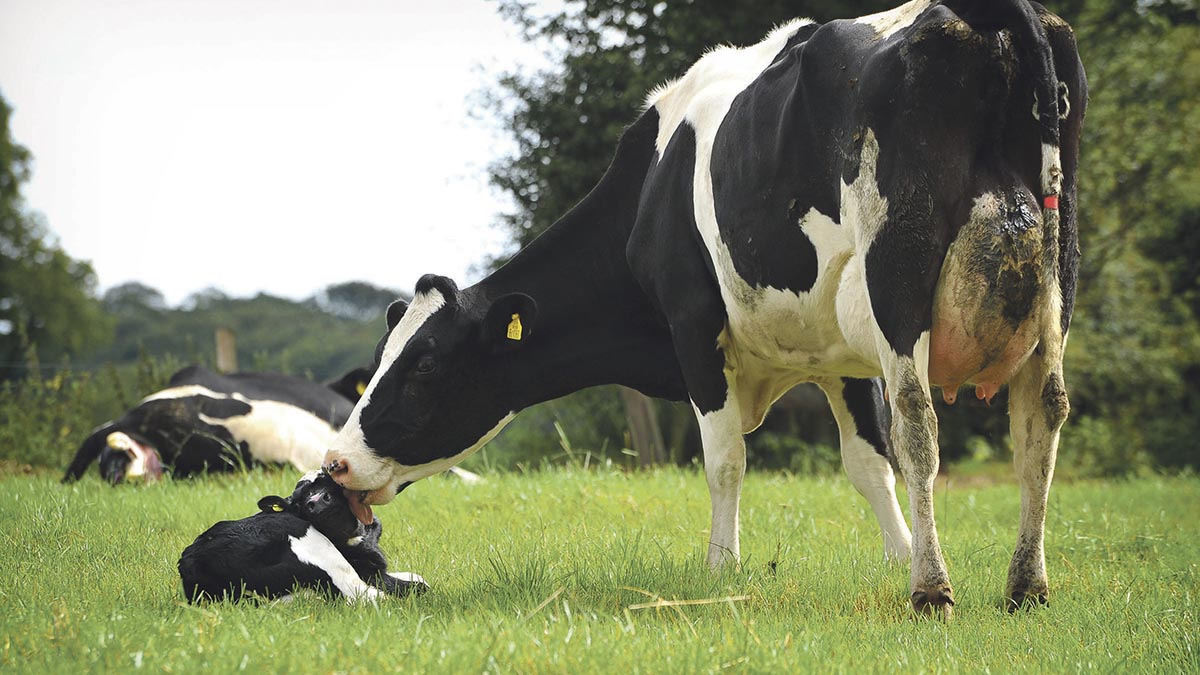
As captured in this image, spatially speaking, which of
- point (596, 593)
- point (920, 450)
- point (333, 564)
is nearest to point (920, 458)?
point (920, 450)

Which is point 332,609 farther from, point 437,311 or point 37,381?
point 37,381

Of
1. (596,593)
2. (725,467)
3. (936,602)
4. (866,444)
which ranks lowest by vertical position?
(936,602)

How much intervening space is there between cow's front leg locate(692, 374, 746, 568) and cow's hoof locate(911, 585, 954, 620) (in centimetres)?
132

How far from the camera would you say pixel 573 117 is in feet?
47.7

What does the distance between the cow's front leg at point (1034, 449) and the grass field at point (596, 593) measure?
5.6 inches

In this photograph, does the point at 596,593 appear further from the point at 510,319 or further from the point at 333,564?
the point at 510,319

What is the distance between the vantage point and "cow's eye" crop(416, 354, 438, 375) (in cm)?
623

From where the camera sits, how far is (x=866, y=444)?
20.2 ft

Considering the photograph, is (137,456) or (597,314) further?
(137,456)

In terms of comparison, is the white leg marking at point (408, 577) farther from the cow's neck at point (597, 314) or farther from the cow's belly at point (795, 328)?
the cow's belly at point (795, 328)

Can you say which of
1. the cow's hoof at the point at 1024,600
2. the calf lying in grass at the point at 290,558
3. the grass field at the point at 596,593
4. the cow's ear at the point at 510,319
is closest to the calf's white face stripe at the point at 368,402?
the cow's ear at the point at 510,319

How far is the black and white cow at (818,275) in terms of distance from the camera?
4.36 meters

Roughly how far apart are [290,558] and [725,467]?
2042 millimetres

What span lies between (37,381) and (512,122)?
650 cm
